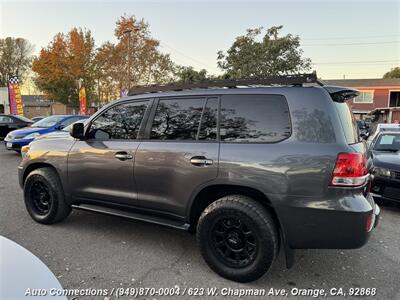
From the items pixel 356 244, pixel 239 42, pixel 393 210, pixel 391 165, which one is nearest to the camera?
pixel 356 244

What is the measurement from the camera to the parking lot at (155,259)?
9.79 ft

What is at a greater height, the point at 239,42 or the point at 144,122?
the point at 239,42

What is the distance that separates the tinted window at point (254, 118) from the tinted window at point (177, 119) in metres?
0.32

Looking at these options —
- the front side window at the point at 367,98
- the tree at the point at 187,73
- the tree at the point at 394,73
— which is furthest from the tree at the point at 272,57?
the tree at the point at 394,73

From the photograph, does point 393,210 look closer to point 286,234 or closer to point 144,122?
point 286,234

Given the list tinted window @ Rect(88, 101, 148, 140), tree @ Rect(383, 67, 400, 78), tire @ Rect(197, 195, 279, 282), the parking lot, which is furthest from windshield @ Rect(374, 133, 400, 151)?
tree @ Rect(383, 67, 400, 78)

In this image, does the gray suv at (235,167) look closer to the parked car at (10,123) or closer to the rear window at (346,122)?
the rear window at (346,122)

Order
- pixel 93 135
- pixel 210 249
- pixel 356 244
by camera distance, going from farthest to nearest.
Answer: pixel 93 135 < pixel 210 249 < pixel 356 244

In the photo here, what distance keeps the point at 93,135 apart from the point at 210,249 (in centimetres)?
207

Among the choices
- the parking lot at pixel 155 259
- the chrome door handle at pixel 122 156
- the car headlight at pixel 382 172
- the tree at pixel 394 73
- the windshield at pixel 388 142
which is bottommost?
the parking lot at pixel 155 259

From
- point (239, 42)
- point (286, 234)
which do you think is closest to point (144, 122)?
point (286, 234)

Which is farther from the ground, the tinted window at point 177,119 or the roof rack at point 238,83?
the roof rack at point 238,83

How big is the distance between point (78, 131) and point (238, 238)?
2.35 meters

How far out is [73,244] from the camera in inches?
147
